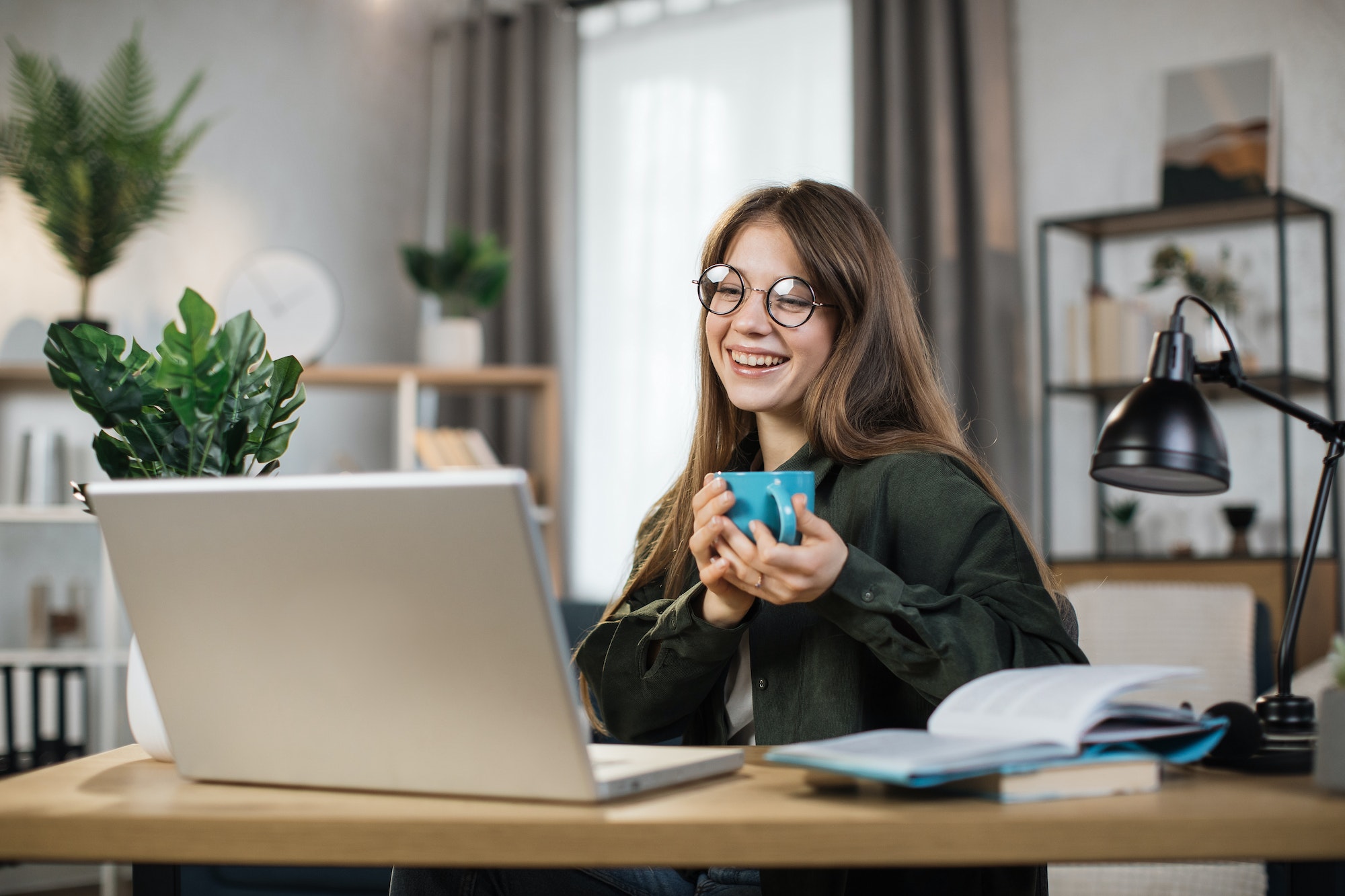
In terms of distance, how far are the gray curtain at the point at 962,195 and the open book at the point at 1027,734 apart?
2.65 m

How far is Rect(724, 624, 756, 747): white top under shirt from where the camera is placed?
1354 mm

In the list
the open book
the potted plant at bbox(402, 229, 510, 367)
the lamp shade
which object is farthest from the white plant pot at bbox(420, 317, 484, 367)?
the open book

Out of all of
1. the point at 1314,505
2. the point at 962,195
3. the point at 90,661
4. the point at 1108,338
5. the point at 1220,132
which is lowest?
the point at 90,661

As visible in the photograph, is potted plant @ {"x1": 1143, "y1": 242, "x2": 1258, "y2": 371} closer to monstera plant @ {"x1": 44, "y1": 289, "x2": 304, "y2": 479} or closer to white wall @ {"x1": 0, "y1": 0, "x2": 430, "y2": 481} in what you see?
white wall @ {"x1": 0, "y1": 0, "x2": 430, "y2": 481}

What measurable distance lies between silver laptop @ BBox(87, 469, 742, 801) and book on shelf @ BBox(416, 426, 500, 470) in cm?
304

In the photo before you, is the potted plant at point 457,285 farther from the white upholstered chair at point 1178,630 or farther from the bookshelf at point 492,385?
the white upholstered chair at point 1178,630

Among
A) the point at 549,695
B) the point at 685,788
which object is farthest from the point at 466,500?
the point at 685,788

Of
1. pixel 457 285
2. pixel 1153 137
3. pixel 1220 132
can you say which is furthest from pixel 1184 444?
pixel 457 285

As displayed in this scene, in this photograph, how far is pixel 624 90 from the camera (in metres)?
4.36

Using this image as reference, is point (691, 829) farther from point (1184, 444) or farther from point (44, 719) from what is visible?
point (44, 719)

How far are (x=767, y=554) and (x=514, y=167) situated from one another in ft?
12.1

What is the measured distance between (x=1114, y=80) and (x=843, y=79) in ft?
2.69

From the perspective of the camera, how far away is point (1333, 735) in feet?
2.49

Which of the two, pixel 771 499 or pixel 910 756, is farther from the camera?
pixel 771 499
